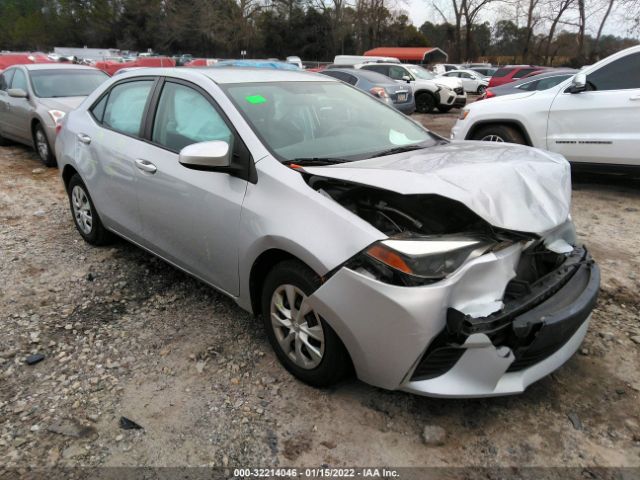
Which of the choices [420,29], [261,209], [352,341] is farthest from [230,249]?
[420,29]

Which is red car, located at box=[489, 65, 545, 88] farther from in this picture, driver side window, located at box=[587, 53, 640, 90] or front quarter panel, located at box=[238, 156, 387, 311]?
front quarter panel, located at box=[238, 156, 387, 311]

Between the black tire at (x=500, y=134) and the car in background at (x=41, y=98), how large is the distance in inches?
239

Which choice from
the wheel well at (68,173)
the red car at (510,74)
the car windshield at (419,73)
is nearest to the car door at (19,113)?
the wheel well at (68,173)

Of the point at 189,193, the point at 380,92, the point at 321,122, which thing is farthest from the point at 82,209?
the point at 380,92

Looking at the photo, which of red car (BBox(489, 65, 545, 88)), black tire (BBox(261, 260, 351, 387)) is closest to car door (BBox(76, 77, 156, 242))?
black tire (BBox(261, 260, 351, 387))

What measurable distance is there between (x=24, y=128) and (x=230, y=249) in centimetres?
734

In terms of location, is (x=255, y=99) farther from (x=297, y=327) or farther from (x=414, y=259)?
(x=414, y=259)

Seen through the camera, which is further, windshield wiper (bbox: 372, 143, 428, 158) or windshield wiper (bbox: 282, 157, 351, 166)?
windshield wiper (bbox: 372, 143, 428, 158)

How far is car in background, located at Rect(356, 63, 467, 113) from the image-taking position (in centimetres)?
1630

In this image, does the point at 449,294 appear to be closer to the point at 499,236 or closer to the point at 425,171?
the point at 499,236

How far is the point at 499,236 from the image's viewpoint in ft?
7.61

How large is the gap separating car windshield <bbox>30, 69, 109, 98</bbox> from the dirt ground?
5398mm

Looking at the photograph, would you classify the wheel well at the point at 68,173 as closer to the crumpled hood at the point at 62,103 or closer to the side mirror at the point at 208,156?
the side mirror at the point at 208,156

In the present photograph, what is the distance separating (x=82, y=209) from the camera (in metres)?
4.55
